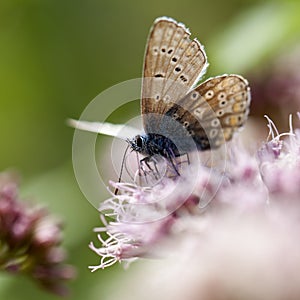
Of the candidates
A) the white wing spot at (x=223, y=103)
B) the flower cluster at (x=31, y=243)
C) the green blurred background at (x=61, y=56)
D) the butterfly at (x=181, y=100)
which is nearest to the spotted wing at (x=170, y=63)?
the butterfly at (x=181, y=100)

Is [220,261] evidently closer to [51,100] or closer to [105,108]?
[105,108]

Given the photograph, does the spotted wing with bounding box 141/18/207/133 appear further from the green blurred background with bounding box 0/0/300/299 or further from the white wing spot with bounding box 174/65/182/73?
the green blurred background with bounding box 0/0/300/299

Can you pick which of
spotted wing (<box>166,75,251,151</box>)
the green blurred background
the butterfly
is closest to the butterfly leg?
the butterfly

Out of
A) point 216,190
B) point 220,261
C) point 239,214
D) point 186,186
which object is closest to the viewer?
point 220,261

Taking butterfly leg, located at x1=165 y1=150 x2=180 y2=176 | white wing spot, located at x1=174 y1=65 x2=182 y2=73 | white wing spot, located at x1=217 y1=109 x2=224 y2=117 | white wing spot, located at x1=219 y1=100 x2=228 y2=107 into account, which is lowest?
butterfly leg, located at x1=165 y1=150 x2=180 y2=176

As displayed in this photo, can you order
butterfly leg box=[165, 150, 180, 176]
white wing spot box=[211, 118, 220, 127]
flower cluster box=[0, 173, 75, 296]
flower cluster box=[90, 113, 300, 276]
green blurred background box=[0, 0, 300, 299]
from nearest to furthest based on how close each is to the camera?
flower cluster box=[90, 113, 300, 276]
butterfly leg box=[165, 150, 180, 176]
white wing spot box=[211, 118, 220, 127]
flower cluster box=[0, 173, 75, 296]
green blurred background box=[0, 0, 300, 299]

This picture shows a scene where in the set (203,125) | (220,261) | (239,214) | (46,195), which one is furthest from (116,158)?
(220,261)
